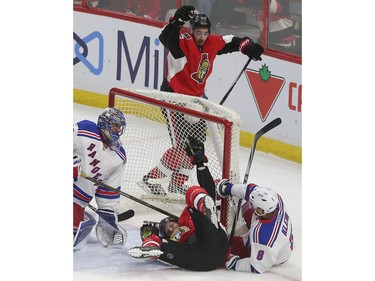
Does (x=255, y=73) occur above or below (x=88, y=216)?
above

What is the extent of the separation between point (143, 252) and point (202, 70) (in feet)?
4.17

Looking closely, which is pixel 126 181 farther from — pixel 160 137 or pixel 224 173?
pixel 224 173

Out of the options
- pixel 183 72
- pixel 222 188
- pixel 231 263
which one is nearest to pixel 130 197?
pixel 222 188

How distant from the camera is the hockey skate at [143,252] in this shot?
13.7ft

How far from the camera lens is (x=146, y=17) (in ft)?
21.5

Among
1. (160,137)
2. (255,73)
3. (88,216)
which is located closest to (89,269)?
(88,216)

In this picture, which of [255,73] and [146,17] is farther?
[146,17]

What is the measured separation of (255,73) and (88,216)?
173 centimetres

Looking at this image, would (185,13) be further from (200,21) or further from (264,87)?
(264,87)

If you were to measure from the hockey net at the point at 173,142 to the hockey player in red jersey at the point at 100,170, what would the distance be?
0.39 meters

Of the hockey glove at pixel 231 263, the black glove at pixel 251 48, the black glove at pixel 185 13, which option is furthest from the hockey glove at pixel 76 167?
the black glove at pixel 251 48

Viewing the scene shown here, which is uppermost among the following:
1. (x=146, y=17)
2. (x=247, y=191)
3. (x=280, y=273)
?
(x=146, y=17)

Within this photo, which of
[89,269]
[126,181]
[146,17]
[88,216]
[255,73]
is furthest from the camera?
[146,17]

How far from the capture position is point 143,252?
4191 mm
